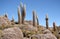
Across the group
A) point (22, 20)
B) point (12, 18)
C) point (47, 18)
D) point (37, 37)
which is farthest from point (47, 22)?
point (37, 37)

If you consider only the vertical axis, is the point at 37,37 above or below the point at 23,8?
below

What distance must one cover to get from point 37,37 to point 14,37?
6.28 ft

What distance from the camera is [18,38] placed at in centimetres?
1129

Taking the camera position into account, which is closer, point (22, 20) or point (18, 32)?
point (18, 32)

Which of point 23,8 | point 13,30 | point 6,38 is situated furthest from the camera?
point 23,8

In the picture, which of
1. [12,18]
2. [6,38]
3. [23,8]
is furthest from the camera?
[12,18]

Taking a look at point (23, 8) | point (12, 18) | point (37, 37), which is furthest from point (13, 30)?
point (12, 18)

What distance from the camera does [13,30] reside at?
11367mm

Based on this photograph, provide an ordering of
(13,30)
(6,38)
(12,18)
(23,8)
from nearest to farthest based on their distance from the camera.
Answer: (6,38) < (13,30) < (23,8) < (12,18)

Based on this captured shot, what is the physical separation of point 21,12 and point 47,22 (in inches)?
211

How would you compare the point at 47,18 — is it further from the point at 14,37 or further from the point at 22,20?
the point at 14,37

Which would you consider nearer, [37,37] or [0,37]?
[0,37]

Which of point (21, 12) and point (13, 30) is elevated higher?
point (21, 12)

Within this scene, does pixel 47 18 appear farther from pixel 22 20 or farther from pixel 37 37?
pixel 37 37
